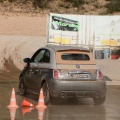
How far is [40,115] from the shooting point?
1148 centimetres

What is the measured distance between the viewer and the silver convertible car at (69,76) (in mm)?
13016

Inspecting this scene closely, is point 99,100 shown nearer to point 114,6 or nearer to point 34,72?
point 34,72

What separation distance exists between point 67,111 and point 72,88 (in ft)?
2.85

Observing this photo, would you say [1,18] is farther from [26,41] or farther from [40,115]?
[40,115]

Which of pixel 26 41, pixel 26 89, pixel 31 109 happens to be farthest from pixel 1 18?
pixel 31 109

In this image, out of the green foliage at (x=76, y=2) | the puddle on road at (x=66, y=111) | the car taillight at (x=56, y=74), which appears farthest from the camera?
the green foliage at (x=76, y=2)

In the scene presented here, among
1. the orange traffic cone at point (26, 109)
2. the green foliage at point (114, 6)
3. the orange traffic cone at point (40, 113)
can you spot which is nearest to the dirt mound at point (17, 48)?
the orange traffic cone at point (26, 109)

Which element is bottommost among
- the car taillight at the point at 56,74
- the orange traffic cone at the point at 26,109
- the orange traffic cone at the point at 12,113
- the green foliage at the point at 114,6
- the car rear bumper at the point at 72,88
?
the orange traffic cone at the point at 26,109

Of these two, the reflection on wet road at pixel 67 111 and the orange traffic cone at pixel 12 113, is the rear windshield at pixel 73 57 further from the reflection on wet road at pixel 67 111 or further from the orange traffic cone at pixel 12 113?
the orange traffic cone at pixel 12 113

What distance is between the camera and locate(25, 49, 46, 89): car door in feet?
46.1

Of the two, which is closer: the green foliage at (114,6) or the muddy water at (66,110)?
the muddy water at (66,110)

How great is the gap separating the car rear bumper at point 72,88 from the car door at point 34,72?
1.05 meters

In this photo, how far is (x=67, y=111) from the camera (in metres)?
12.4

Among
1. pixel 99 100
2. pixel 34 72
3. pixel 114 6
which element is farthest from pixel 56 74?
pixel 114 6
